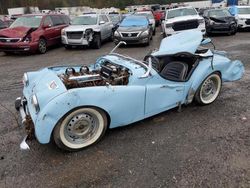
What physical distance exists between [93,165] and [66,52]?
30.2 feet

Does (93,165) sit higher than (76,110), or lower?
lower

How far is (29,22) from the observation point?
11.7 metres

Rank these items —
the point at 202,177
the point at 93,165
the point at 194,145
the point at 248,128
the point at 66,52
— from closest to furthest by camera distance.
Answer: the point at 202,177 < the point at 93,165 < the point at 194,145 < the point at 248,128 < the point at 66,52

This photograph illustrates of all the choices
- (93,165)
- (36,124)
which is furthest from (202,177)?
(36,124)

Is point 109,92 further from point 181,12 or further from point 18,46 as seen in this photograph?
point 181,12

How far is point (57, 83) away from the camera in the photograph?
3359 millimetres

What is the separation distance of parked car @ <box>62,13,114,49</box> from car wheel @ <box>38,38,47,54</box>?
0.88 metres

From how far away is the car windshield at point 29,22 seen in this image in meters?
11.6

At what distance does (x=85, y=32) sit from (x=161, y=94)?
8594mm

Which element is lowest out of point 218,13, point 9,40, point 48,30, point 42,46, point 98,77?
point 42,46

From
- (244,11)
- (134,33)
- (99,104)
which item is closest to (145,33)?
(134,33)

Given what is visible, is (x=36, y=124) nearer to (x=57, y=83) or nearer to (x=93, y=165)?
(x=57, y=83)

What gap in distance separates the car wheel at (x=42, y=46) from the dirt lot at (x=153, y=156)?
701cm

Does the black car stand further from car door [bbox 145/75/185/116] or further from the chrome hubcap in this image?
the chrome hubcap
